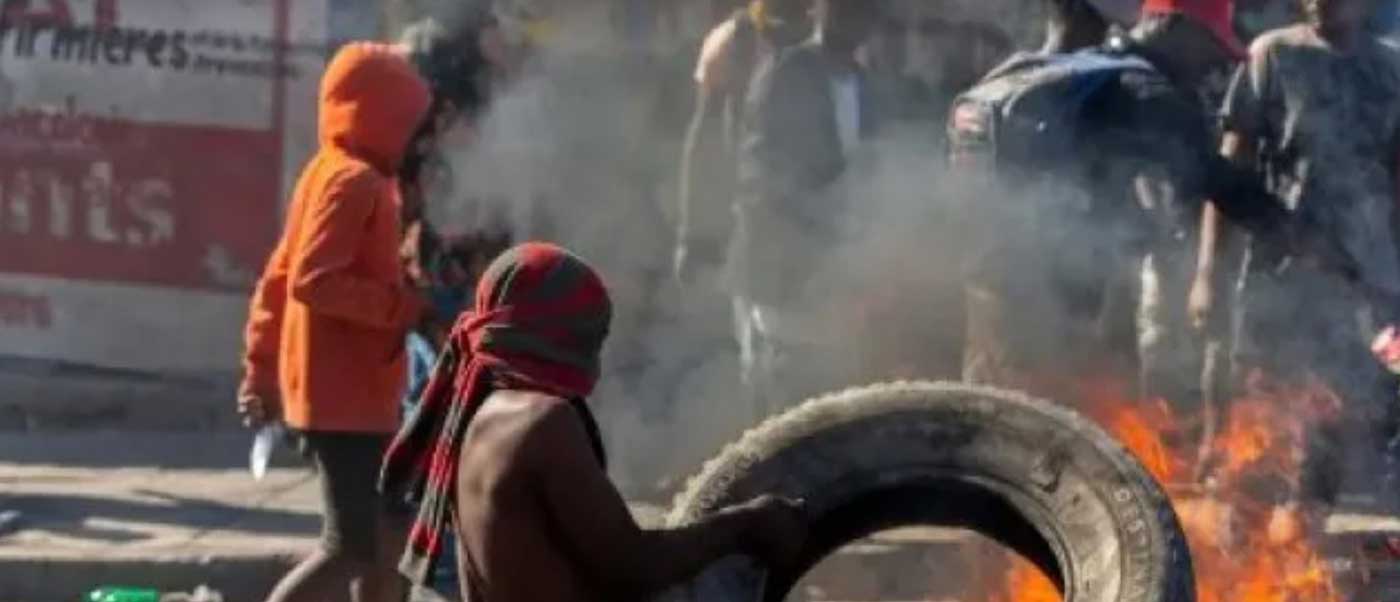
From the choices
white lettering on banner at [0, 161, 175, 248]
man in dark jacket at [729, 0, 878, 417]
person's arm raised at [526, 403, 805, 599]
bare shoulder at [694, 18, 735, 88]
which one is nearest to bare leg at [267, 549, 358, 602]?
person's arm raised at [526, 403, 805, 599]

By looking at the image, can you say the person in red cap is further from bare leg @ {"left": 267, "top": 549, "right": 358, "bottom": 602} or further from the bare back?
the bare back

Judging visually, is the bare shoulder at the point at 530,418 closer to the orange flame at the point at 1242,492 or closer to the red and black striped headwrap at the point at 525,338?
the red and black striped headwrap at the point at 525,338

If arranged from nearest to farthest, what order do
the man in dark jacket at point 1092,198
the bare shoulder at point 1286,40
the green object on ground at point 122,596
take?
the man in dark jacket at point 1092,198
the green object on ground at point 122,596
the bare shoulder at point 1286,40

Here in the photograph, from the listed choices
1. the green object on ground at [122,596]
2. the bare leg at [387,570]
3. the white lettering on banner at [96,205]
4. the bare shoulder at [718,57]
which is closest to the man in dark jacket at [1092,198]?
the bare leg at [387,570]

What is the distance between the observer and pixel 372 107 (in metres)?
7.58

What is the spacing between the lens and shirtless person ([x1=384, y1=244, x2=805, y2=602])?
5.30 metres

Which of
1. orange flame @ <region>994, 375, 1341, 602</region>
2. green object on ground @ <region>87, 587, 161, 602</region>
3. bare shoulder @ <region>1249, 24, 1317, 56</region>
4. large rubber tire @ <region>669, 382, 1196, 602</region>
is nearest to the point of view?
large rubber tire @ <region>669, 382, 1196, 602</region>

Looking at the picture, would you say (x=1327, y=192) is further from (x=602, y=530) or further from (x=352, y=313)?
(x=602, y=530)

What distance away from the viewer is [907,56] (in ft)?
38.6

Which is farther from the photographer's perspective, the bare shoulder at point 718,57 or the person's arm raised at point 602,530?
the bare shoulder at point 718,57

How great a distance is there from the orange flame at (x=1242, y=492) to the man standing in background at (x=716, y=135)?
2.30m

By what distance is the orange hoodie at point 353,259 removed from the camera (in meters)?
7.49

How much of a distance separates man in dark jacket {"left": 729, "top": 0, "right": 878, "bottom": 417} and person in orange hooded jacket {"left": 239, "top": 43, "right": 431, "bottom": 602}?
9.28 ft

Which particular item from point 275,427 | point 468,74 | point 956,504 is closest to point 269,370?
point 275,427
